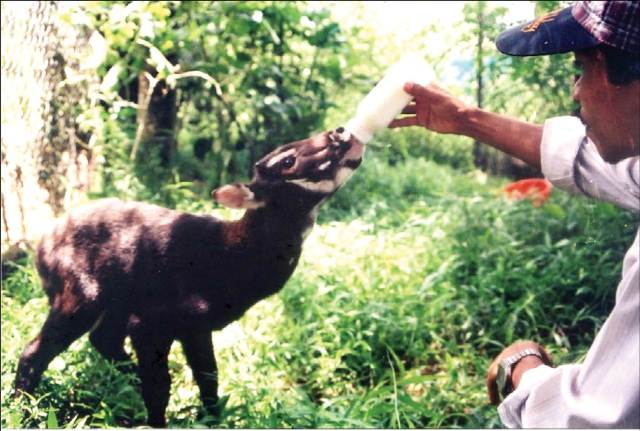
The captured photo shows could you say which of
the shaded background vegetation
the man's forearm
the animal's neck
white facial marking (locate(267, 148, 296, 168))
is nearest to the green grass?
the shaded background vegetation

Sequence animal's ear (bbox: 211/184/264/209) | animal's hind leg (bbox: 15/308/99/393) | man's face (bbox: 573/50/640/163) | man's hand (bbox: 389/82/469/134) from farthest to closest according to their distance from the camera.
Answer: animal's hind leg (bbox: 15/308/99/393)
animal's ear (bbox: 211/184/264/209)
man's hand (bbox: 389/82/469/134)
man's face (bbox: 573/50/640/163)

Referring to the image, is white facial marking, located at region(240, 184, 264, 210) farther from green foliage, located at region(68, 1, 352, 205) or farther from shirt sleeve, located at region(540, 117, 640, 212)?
shirt sleeve, located at region(540, 117, 640, 212)

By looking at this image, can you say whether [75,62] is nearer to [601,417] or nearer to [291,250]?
[291,250]

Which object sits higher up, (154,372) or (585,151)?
(585,151)

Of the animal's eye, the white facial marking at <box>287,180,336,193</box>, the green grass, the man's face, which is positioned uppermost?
the man's face

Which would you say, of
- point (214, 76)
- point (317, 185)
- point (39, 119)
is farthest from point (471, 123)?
point (39, 119)

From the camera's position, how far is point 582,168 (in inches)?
80.4

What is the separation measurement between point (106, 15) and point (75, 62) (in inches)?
11.4

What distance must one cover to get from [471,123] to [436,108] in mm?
138

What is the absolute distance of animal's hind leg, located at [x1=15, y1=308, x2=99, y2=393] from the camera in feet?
9.81

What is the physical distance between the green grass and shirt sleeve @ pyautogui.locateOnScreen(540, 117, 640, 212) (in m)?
0.73

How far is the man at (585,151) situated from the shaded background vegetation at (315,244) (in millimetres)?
1036

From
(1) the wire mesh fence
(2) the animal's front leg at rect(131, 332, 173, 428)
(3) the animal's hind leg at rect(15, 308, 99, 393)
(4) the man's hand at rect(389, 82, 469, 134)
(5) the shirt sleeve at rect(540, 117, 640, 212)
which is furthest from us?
(1) the wire mesh fence

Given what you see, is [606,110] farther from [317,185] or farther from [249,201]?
[249,201]
